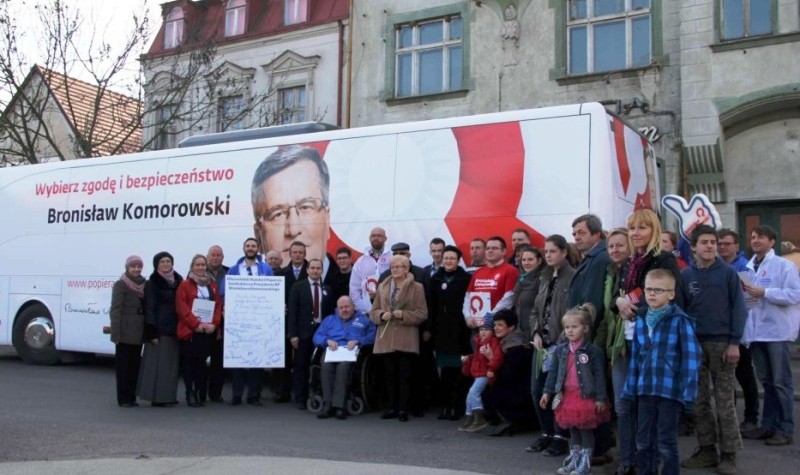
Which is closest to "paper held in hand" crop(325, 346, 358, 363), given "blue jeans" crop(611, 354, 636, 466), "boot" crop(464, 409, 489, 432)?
"boot" crop(464, 409, 489, 432)

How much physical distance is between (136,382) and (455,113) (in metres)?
11.5

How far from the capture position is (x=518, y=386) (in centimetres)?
816

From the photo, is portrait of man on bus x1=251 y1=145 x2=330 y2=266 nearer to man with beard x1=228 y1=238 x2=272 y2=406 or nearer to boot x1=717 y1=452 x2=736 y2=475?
man with beard x1=228 y1=238 x2=272 y2=406

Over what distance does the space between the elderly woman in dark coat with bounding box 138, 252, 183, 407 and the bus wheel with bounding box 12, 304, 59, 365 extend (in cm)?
428

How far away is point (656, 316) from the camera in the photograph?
595cm

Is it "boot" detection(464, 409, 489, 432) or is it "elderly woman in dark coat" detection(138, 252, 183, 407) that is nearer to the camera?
"boot" detection(464, 409, 489, 432)

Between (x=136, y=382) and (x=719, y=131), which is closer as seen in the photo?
(x=136, y=382)

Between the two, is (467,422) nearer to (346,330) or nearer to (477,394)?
(477,394)

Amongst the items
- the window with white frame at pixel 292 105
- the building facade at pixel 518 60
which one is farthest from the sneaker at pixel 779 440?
the window with white frame at pixel 292 105

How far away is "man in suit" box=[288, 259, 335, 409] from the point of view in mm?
9938

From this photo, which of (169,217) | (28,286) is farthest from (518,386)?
(28,286)

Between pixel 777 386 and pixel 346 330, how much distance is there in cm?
437

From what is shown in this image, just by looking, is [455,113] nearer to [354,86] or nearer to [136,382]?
[354,86]

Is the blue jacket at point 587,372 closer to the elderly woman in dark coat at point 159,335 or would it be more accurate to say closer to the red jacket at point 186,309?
the red jacket at point 186,309
